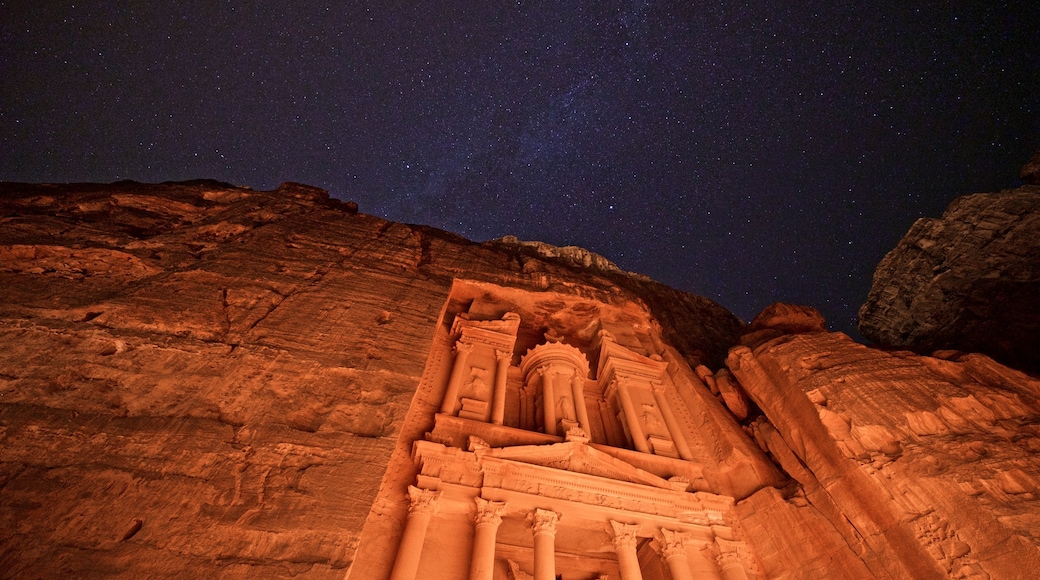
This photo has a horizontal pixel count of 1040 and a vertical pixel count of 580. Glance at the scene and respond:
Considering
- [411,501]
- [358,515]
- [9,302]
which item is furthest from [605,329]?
[9,302]

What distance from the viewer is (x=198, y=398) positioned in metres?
6.93

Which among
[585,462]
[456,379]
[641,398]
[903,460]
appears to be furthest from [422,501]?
[903,460]

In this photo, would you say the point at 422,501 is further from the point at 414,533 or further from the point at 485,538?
the point at 485,538

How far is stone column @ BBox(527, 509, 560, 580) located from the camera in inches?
356

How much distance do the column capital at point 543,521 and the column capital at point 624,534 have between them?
57.2 inches

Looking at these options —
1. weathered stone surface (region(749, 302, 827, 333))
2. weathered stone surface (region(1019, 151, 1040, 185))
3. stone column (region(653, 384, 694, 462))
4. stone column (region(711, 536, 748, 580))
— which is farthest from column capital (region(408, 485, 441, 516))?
weathered stone surface (region(1019, 151, 1040, 185))

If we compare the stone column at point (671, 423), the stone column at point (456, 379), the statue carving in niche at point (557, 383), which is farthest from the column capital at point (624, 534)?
the stone column at point (456, 379)

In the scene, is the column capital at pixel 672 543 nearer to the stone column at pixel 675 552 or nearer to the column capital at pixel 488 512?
the stone column at pixel 675 552

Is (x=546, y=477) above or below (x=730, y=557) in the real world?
above

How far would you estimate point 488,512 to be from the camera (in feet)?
31.0

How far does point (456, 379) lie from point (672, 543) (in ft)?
22.7

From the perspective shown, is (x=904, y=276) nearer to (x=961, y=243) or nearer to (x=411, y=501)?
(x=961, y=243)

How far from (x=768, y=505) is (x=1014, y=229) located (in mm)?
17652

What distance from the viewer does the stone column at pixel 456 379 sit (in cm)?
1179
